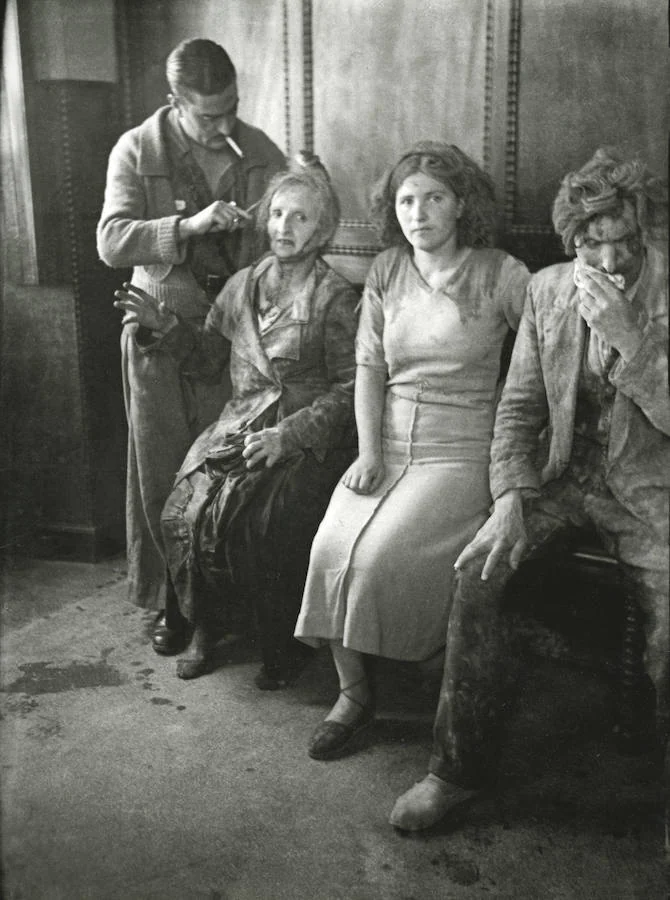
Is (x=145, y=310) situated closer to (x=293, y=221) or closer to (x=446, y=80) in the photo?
(x=293, y=221)

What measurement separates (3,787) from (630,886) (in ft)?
4.62

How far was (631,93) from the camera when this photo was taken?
8.27 feet

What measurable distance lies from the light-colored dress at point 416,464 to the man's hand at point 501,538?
0.18 meters

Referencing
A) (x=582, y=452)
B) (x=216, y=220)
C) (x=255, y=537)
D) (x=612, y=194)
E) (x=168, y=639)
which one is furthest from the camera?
(x=168, y=639)

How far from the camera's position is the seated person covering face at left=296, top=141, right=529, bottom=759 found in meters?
2.65

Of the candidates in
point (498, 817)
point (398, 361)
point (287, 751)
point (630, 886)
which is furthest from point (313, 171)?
point (630, 886)

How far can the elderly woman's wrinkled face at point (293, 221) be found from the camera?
→ 297 cm

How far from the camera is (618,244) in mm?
2326

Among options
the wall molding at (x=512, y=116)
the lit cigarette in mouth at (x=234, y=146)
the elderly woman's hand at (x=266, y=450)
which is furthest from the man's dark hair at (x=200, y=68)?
the elderly woman's hand at (x=266, y=450)

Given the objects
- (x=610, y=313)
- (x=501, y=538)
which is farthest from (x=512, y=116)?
(x=501, y=538)

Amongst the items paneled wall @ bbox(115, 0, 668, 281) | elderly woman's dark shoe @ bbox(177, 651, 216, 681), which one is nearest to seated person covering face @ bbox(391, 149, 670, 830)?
paneled wall @ bbox(115, 0, 668, 281)

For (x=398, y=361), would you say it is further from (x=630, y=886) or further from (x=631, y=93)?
(x=630, y=886)

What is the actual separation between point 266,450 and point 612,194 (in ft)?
3.98

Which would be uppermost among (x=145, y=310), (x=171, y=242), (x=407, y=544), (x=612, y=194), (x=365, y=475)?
(x=612, y=194)
